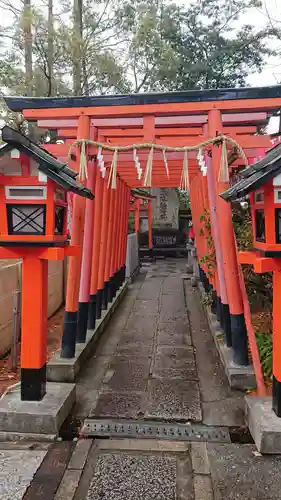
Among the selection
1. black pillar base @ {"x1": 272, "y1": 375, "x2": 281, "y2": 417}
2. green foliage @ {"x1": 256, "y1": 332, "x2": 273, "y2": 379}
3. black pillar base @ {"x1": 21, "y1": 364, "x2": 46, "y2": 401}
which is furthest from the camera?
green foliage @ {"x1": 256, "y1": 332, "x2": 273, "y2": 379}

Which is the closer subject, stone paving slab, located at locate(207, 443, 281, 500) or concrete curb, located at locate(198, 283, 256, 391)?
stone paving slab, located at locate(207, 443, 281, 500)

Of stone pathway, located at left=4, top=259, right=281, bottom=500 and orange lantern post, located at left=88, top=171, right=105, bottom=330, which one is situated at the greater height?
orange lantern post, located at left=88, top=171, right=105, bottom=330

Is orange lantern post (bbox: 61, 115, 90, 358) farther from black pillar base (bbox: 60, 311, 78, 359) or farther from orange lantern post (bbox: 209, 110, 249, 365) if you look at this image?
orange lantern post (bbox: 209, 110, 249, 365)

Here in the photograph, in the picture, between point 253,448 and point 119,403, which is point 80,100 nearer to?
point 119,403

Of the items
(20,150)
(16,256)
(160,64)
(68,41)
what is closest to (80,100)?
(20,150)

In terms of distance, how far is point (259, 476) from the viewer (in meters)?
3.35

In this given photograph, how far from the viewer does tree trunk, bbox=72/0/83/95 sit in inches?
539

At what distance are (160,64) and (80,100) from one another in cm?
1216

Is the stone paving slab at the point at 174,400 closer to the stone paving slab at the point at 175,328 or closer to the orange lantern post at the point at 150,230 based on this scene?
the stone paving slab at the point at 175,328

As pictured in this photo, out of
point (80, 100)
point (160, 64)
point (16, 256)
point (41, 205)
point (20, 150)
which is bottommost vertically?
point (16, 256)

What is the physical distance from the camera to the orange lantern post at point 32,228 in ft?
13.2

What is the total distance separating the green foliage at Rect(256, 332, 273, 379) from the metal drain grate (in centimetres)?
149

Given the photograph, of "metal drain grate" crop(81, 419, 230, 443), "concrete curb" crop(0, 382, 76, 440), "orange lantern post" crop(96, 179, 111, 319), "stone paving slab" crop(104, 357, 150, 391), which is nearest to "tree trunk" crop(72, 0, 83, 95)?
"orange lantern post" crop(96, 179, 111, 319)

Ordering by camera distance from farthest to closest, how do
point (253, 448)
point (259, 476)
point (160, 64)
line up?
point (160, 64)
point (253, 448)
point (259, 476)
